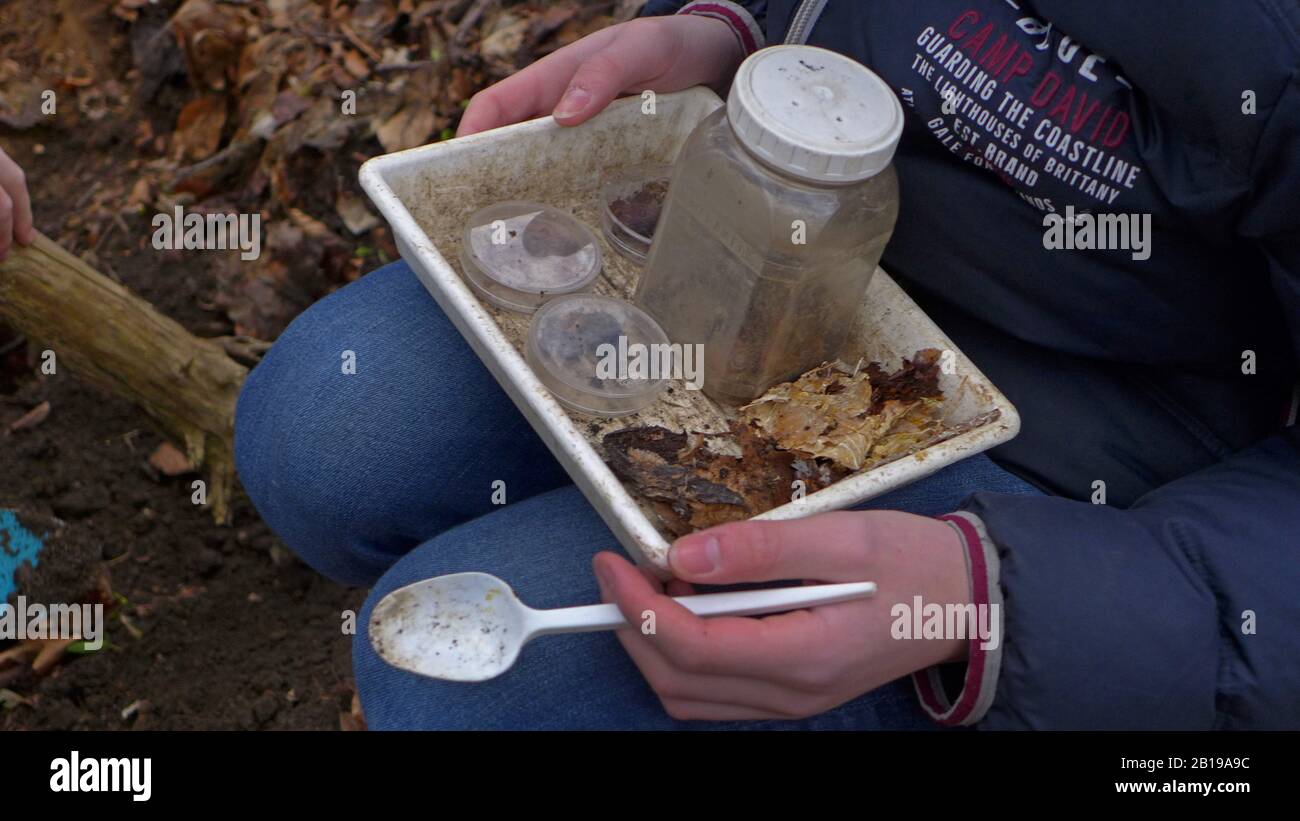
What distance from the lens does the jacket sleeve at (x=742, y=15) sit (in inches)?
64.9

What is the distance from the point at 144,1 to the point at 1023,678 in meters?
3.05

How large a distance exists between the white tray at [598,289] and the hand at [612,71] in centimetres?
4

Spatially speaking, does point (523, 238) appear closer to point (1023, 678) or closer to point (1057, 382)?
point (1057, 382)

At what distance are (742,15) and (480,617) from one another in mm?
990

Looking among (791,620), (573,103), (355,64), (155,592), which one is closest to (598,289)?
(573,103)

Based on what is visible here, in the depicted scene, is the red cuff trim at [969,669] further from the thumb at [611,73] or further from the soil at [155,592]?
the soil at [155,592]

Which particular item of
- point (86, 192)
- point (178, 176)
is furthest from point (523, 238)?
point (86, 192)

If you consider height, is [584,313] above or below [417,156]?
below

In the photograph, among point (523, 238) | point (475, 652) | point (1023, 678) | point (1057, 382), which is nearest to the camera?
point (1023, 678)

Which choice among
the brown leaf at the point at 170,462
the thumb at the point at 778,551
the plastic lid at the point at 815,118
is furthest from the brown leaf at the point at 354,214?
the thumb at the point at 778,551

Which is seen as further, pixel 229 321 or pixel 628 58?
pixel 229 321

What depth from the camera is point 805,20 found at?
1448 mm

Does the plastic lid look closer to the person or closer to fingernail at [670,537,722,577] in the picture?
the person

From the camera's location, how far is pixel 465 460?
60.6 inches
